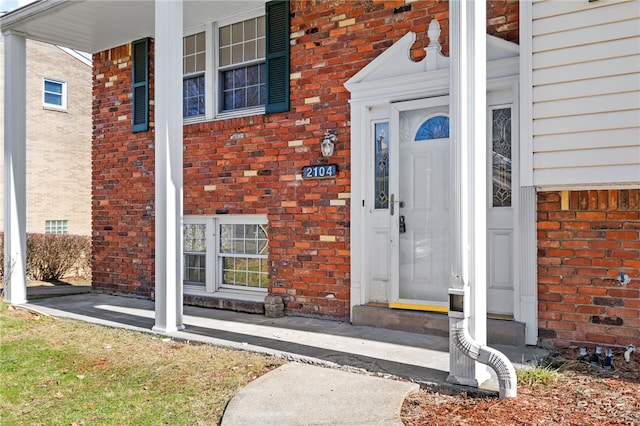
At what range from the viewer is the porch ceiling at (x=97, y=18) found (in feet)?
21.1

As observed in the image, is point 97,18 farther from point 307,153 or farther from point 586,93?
point 586,93

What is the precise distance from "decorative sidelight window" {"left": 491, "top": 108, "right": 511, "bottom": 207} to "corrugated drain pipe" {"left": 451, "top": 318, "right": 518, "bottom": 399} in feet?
5.72

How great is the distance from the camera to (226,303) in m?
6.58

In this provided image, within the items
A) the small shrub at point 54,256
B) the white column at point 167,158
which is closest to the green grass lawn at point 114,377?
the white column at point 167,158

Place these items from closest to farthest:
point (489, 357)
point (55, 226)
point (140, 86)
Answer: point (489, 357) < point (140, 86) < point (55, 226)

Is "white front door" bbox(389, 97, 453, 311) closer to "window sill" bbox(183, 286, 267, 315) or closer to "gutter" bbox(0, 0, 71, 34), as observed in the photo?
"window sill" bbox(183, 286, 267, 315)

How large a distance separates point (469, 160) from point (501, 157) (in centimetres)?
150

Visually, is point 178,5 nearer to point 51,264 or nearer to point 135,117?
point 135,117

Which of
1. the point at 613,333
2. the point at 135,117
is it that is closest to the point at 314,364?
the point at 613,333

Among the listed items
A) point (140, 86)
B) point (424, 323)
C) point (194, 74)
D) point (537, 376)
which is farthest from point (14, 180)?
point (537, 376)

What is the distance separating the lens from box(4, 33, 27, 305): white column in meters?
7.12

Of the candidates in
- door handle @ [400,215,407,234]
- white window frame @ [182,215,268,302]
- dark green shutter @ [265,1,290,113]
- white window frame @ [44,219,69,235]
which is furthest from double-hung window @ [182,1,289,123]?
white window frame @ [44,219,69,235]

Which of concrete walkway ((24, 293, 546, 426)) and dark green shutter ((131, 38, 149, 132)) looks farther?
dark green shutter ((131, 38, 149, 132))

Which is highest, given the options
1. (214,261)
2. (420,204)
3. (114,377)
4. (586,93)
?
(586,93)
